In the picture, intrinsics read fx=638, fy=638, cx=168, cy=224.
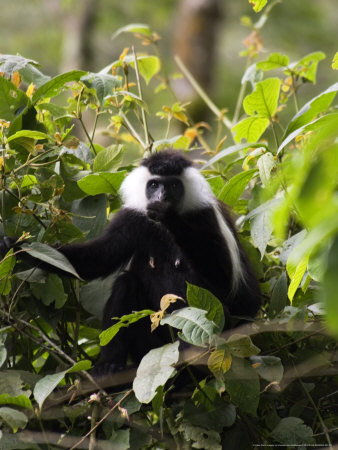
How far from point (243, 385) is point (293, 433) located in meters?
0.30

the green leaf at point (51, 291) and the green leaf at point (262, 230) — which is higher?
the green leaf at point (262, 230)

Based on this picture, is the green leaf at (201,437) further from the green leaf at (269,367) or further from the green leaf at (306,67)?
the green leaf at (306,67)

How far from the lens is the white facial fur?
324 centimetres

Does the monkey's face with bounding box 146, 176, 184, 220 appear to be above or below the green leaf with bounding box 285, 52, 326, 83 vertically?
below

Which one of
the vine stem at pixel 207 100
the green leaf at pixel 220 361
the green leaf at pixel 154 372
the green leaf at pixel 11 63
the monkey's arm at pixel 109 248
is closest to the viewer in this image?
the green leaf at pixel 154 372

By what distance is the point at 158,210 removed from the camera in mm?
3291

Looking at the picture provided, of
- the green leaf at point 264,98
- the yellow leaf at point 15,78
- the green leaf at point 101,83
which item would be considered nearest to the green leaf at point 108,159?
the green leaf at point 101,83

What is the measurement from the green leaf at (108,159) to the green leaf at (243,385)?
49.3 inches

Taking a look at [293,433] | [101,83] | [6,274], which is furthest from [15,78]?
[293,433]

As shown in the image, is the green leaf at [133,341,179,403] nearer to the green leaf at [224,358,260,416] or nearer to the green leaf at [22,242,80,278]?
the green leaf at [224,358,260,416]

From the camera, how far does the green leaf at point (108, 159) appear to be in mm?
3168

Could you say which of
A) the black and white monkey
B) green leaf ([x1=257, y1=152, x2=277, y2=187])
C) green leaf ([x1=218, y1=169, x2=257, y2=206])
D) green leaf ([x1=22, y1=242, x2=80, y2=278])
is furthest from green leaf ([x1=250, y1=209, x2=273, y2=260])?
green leaf ([x1=22, y1=242, x2=80, y2=278])

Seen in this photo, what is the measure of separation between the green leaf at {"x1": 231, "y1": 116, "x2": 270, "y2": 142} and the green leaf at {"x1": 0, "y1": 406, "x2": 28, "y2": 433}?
1.69 metres

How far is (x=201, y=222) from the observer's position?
341cm
